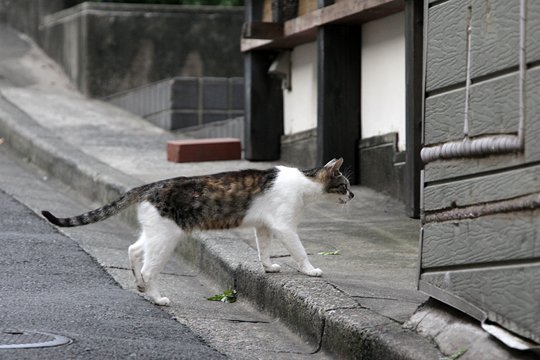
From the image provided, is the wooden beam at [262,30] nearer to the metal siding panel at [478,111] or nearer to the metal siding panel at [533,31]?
the metal siding panel at [478,111]

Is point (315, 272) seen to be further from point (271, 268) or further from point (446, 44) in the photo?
point (446, 44)

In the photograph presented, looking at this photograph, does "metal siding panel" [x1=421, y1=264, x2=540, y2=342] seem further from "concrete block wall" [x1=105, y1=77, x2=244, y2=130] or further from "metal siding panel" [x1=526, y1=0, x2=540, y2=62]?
"concrete block wall" [x1=105, y1=77, x2=244, y2=130]

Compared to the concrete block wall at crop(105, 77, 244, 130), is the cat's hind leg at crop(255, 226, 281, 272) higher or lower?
lower

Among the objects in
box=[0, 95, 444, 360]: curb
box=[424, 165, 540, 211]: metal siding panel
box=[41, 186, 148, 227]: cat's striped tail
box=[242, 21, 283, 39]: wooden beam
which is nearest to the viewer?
box=[424, 165, 540, 211]: metal siding panel

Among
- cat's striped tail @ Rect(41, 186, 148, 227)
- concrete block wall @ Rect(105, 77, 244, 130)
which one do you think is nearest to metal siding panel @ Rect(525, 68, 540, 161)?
cat's striped tail @ Rect(41, 186, 148, 227)

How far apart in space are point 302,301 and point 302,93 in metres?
6.44

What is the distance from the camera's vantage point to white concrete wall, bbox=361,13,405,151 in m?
9.93

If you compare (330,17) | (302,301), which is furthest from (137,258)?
(330,17)

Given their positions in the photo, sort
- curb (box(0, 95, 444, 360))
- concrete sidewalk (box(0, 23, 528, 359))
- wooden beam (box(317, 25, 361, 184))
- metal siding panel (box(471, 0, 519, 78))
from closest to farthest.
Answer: metal siding panel (box(471, 0, 519, 78)) < curb (box(0, 95, 444, 360)) < concrete sidewalk (box(0, 23, 528, 359)) < wooden beam (box(317, 25, 361, 184))

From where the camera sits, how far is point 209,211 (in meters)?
6.83

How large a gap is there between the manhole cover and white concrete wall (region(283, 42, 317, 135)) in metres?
6.68

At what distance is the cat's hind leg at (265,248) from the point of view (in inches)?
270

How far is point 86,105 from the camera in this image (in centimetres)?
1633

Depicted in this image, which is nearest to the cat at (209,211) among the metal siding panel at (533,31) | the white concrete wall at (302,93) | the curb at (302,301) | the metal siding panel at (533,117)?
the curb at (302,301)
